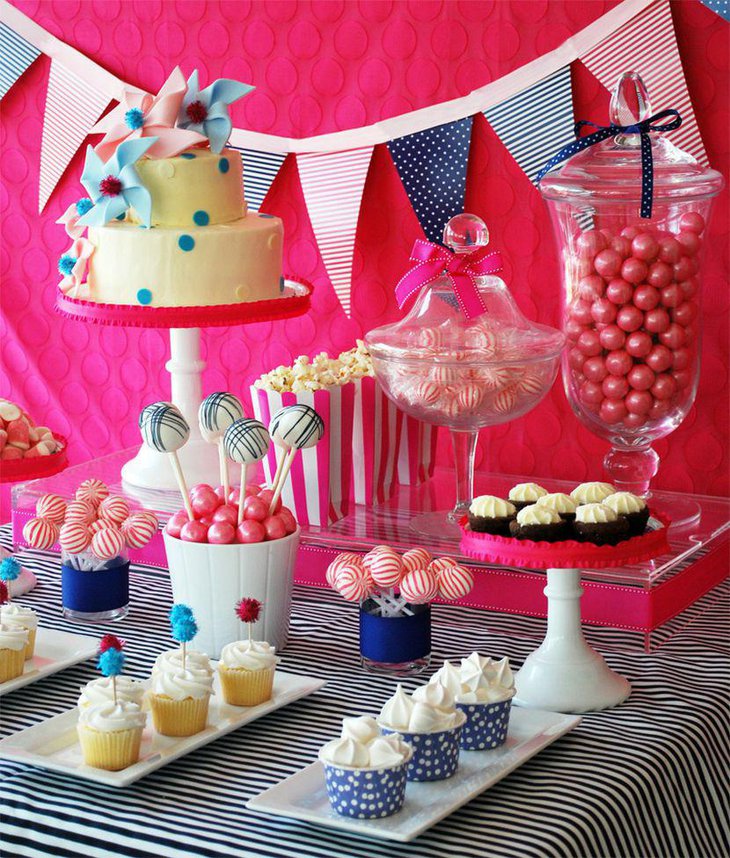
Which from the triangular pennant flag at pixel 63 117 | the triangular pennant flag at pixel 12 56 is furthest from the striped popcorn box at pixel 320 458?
the triangular pennant flag at pixel 12 56

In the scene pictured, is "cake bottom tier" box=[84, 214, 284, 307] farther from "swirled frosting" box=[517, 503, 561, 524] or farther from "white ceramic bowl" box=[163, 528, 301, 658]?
"swirled frosting" box=[517, 503, 561, 524]

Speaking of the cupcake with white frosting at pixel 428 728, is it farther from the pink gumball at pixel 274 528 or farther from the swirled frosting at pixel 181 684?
the pink gumball at pixel 274 528

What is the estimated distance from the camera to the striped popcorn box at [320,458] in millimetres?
1750

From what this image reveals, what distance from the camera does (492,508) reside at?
1.33 metres

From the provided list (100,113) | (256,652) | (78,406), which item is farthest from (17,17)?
(256,652)

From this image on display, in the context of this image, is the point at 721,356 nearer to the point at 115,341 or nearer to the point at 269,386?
the point at 269,386

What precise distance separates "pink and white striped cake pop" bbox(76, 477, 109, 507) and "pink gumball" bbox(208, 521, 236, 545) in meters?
0.22

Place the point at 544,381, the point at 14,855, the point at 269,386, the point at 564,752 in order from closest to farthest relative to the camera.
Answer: the point at 14,855, the point at 564,752, the point at 544,381, the point at 269,386

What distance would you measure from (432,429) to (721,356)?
1.39ft

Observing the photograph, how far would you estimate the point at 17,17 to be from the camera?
235cm

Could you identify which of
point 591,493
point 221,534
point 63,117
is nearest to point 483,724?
point 591,493

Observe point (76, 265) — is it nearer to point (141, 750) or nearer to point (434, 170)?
point (434, 170)

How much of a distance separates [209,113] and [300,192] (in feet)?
1.38

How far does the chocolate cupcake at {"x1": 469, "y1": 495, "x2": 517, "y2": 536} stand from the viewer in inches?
52.4
